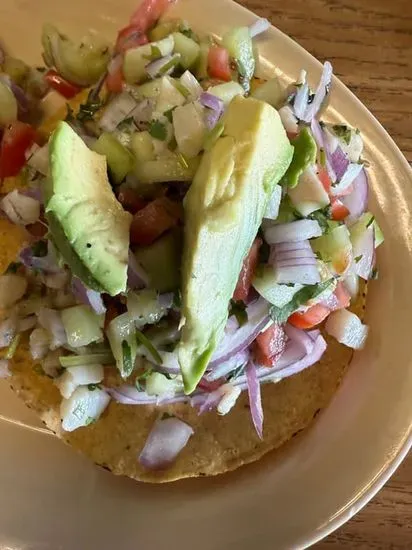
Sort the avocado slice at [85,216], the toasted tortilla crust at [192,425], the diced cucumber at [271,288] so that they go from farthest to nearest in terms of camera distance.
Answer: the toasted tortilla crust at [192,425]
the diced cucumber at [271,288]
the avocado slice at [85,216]

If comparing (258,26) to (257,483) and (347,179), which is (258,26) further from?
(257,483)

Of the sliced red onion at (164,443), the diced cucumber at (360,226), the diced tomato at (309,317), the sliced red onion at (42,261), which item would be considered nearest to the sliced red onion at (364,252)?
the diced cucumber at (360,226)

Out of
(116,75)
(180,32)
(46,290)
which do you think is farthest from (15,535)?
(180,32)

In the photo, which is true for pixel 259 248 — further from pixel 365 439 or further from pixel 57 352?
pixel 365 439

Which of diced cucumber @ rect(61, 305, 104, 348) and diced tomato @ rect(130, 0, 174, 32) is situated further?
diced tomato @ rect(130, 0, 174, 32)

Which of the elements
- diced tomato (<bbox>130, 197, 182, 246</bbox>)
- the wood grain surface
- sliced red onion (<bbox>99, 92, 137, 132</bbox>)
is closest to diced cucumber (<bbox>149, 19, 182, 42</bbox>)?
sliced red onion (<bbox>99, 92, 137, 132</bbox>)

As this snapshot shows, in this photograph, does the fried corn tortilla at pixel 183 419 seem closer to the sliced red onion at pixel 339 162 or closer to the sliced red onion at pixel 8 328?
the sliced red onion at pixel 8 328

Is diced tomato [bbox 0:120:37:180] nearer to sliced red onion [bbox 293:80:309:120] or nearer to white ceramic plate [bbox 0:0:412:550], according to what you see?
white ceramic plate [bbox 0:0:412:550]
